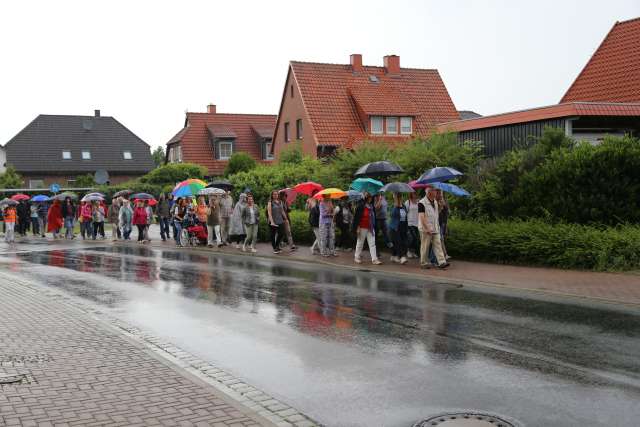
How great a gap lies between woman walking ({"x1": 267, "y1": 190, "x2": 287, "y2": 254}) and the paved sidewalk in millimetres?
11053

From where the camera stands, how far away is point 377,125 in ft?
145

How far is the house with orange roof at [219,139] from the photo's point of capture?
56.2 meters

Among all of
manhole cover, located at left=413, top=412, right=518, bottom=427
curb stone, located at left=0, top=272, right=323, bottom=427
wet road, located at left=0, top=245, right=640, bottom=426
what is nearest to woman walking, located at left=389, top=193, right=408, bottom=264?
wet road, located at left=0, top=245, right=640, bottom=426

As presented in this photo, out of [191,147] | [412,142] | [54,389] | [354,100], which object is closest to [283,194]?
[412,142]

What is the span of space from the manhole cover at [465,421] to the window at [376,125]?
38852mm

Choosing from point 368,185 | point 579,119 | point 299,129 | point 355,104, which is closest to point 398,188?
point 368,185

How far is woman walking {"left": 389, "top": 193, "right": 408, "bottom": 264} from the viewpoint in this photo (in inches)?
660

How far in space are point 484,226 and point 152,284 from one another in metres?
7.82

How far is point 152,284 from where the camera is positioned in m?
14.2

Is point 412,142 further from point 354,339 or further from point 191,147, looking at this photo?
point 191,147

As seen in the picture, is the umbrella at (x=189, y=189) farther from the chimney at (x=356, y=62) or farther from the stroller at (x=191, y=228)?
the chimney at (x=356, y=62)

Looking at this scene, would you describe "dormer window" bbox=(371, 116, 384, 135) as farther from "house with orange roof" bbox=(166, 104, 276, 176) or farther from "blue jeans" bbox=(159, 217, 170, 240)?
"blue jeans" bbox=(159, 217, 170, 240)

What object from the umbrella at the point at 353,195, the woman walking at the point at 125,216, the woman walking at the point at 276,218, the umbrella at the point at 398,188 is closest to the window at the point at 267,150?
the woman walking at the point at 125,216

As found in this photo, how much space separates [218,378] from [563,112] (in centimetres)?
1577
